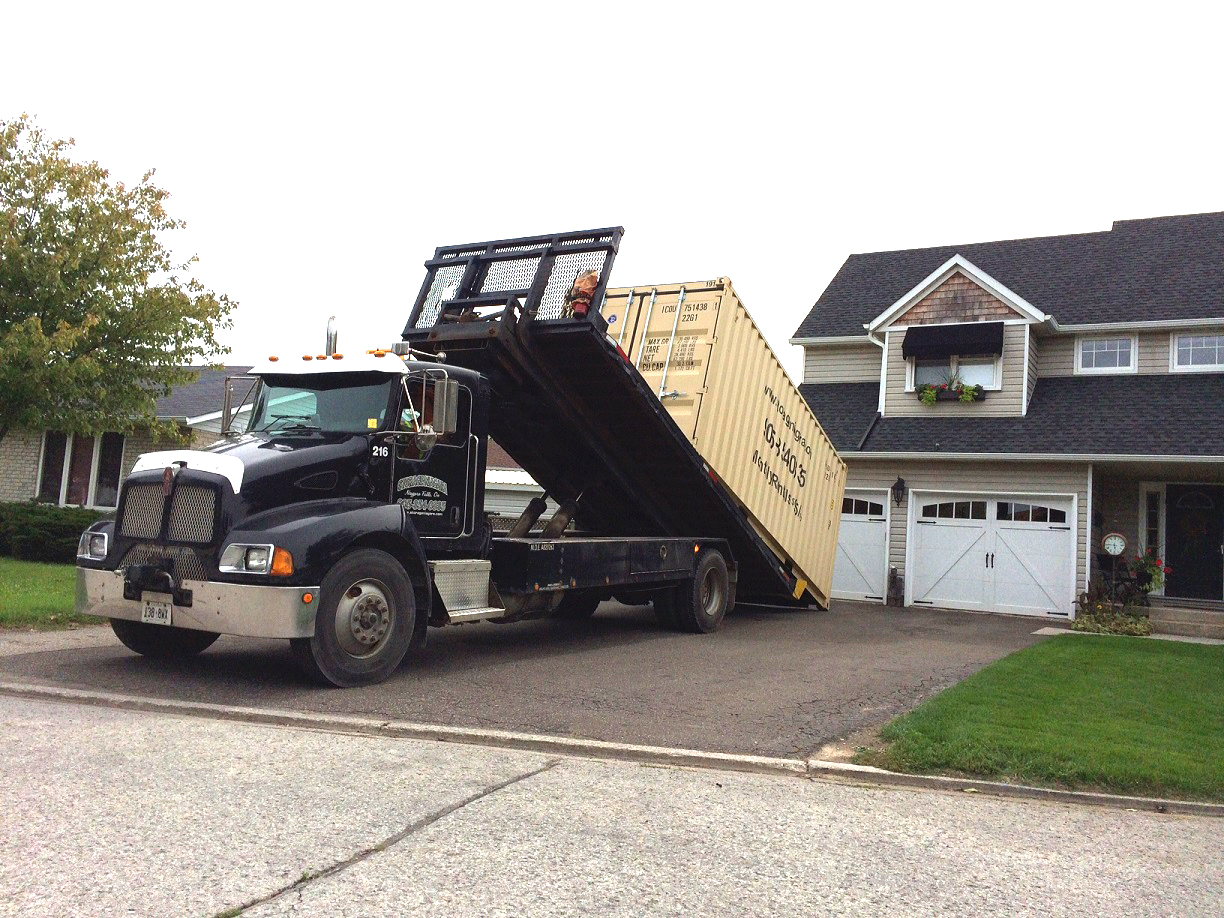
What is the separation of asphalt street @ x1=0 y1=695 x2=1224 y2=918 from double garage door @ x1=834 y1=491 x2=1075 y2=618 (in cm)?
1267

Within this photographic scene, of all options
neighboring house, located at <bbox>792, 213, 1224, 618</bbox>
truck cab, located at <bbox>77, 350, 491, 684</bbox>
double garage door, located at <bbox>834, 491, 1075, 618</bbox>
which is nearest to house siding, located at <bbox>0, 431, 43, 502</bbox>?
truck cab, located at <bbox>77, 350, 491, 684</bbox>

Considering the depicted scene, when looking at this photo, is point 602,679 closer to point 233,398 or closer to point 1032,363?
point 233,398

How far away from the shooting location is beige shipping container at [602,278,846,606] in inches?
452

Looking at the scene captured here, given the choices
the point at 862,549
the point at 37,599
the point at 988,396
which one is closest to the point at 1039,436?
the point at 988,396

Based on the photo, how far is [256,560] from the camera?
24.7 ft

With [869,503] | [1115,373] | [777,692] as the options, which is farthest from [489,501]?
[777,692]

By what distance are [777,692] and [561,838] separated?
4.44 meters

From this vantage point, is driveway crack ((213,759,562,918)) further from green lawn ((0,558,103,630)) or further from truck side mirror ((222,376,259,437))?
green lawn ((0,558,103,630))

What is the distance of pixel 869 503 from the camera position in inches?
760

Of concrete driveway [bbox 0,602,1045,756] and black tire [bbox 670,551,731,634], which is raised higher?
black tire [bbox 670,551,731,634]

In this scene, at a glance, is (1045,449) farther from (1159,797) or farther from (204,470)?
(204,470)

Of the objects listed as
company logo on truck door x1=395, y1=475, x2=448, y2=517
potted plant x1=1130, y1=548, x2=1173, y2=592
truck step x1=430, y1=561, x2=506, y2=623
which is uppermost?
company logo on truck door x1=395, y1=475, x2=448, y2=517

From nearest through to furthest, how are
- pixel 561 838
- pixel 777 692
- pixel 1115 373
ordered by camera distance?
pixel 561 838 < pixel 777 692 < pixel 1115 373

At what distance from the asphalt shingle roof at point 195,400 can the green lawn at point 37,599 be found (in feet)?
20.2
